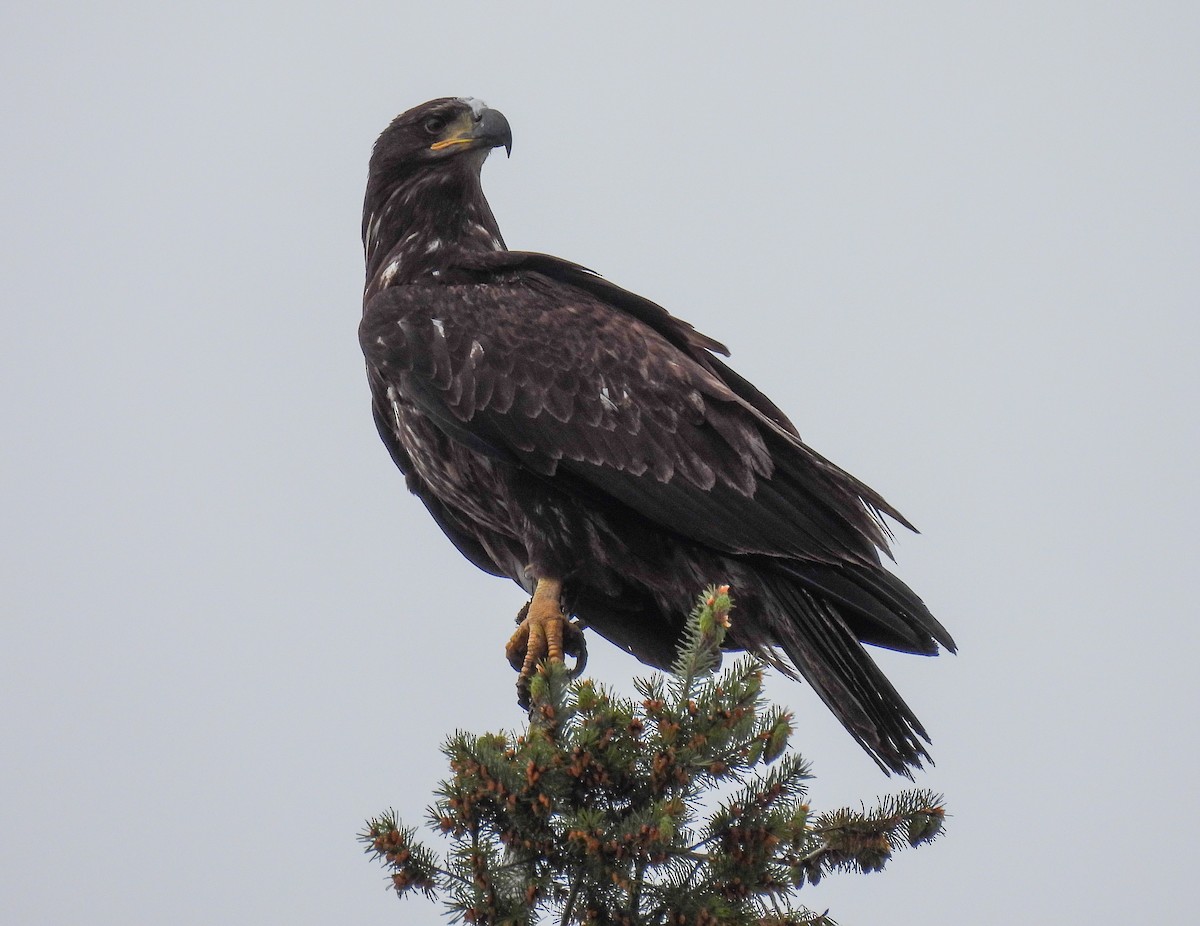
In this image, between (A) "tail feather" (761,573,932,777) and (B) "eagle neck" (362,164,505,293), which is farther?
(B) "eagle neck" (362,164,505,293)

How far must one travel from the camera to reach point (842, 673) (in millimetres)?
4945

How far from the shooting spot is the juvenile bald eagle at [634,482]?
5.02m

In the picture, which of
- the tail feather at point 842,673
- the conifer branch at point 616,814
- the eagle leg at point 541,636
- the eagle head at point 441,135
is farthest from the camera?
the eagle head at point 441,135

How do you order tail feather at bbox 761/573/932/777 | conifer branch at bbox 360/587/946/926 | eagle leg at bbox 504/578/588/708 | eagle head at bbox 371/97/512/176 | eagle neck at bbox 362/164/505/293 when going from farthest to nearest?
1. eagle head at bbox 371/97/512/176
2. eagle neck at bbox 362/164/505/293
3. eagle leg at bbox 504/578/588/708
4. tail feather at bbox 761/573/932/777
5. conifer branch at bbox 360/587/946/926

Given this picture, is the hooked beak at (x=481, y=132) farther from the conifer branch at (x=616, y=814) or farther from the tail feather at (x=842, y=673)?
the conifer branch at (x=616, y=814)

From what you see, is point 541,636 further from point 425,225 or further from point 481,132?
point 481,132

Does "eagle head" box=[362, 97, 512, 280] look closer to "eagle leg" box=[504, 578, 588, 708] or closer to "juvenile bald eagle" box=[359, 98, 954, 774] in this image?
"juvenile bald eagle" box=[359, 98, 954, 774]

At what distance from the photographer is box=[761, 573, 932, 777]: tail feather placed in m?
4.79

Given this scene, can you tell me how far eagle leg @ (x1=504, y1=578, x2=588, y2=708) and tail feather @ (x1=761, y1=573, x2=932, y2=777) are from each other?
0.75 meters

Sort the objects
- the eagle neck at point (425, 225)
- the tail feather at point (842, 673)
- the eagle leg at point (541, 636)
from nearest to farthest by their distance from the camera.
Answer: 1. the tail feather at point (842, 673)
2. the eagle leg at point (541, 636)
3. the eagle neck at point (425, 225)

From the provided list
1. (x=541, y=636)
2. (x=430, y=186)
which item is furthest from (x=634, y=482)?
(x=430, y=186)

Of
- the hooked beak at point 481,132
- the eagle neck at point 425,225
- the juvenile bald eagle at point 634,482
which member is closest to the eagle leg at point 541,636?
the juvenile bald eagle at point 634,482

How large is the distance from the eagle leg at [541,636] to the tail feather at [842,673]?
29.7 inches

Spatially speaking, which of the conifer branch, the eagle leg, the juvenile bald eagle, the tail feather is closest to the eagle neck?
the juvenile bald eagle
